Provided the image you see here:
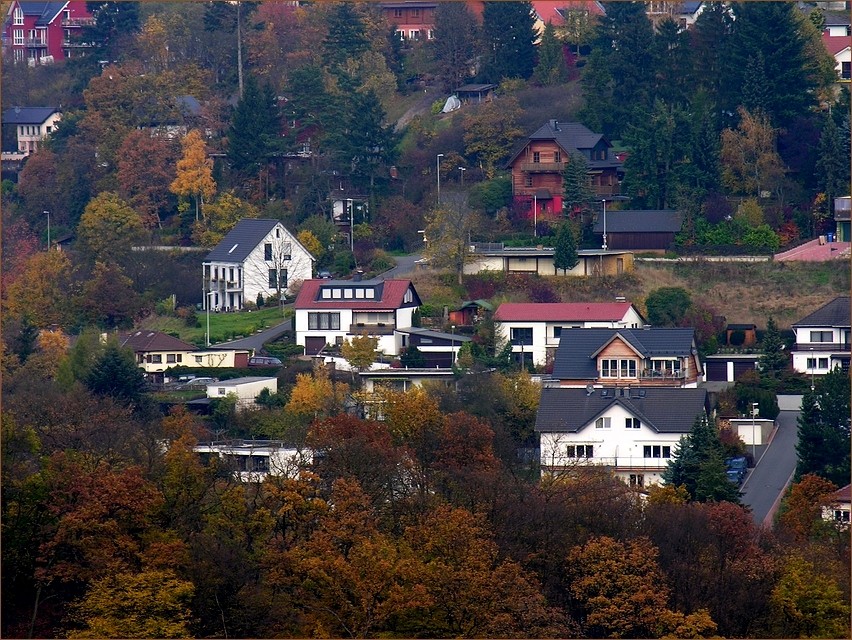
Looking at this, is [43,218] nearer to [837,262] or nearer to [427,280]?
[427,280]

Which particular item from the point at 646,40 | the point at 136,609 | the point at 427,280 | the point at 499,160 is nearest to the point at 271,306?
the point at 427,280

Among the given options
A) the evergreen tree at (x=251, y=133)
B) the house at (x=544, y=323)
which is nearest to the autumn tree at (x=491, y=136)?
the evergreen tree at (x=251, y=133)

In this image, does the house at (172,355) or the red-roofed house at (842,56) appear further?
the red-roofed house at (842,56)

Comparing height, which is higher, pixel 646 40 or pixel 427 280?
pixel 646 40

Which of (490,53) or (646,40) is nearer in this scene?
(646,40)

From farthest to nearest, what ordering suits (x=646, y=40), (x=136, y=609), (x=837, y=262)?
1. (x=646, y=40)
2. (x=837, y=262)
3. (x=136, y=609)

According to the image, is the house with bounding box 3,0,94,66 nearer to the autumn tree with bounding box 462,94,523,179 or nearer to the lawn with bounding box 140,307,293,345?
the autumn tree with bounding box 462,94,523,179

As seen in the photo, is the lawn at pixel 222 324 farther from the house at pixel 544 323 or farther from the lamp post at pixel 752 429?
the lamp post at pixel 752 429
